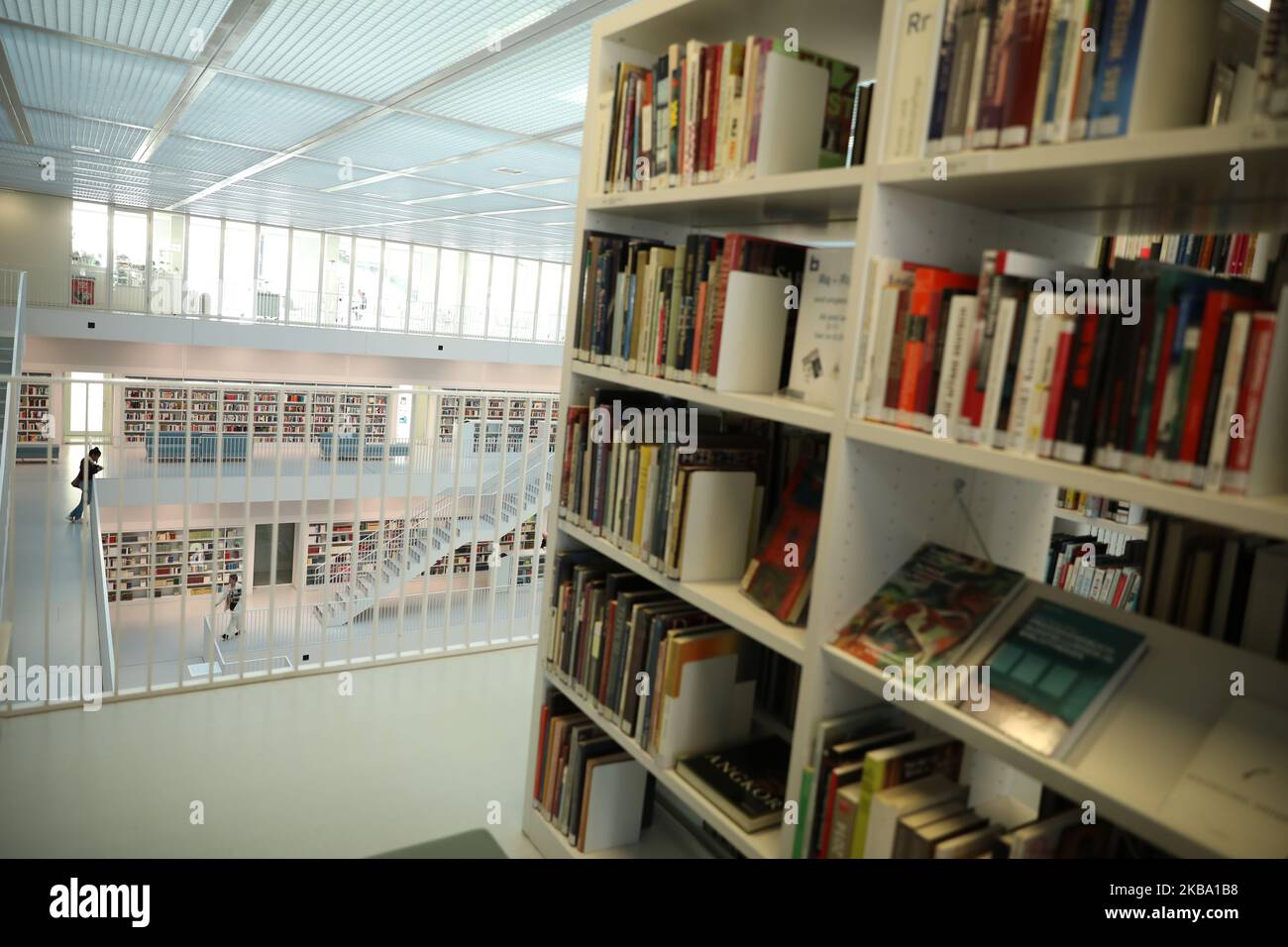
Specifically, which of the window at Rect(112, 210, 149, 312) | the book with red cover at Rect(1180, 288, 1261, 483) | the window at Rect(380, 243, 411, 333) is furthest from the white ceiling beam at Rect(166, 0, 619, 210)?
the window at Rect(380, 243, 411, 333)

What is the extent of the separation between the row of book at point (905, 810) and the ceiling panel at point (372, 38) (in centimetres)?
226

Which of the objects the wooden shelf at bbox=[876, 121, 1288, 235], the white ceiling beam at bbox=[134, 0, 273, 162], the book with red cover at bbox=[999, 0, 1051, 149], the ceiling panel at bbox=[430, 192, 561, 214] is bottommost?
the wooden shelf at bbox=[876, 121, 1288, 235]

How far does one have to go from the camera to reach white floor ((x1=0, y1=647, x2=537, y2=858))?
2195 millimetres

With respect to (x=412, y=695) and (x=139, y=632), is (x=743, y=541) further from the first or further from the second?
(x=139, y=632)

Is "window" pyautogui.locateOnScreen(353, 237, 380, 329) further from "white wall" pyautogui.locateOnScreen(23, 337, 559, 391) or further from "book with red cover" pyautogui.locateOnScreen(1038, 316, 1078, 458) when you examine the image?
"book with red cover" pyautogui.locateOnScreen(1038, 316, 1078, 458)

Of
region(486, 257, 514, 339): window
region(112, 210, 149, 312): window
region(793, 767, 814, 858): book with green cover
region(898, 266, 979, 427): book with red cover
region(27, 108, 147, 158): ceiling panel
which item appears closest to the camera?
region(898, 266, 979, 427): book with red cover

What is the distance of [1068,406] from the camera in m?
1.06

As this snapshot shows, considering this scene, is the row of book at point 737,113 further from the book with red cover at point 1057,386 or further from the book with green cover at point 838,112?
the book with red cover at point 1057,386

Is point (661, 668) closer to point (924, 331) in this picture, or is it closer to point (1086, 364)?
point (924, 331)

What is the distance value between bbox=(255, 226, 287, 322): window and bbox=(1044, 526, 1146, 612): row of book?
13496 millimetres

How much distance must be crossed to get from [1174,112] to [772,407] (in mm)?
705

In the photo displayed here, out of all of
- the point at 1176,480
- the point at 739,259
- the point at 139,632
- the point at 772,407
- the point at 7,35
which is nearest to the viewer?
the point at 1176,480

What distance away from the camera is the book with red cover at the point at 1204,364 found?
0.94 meters
